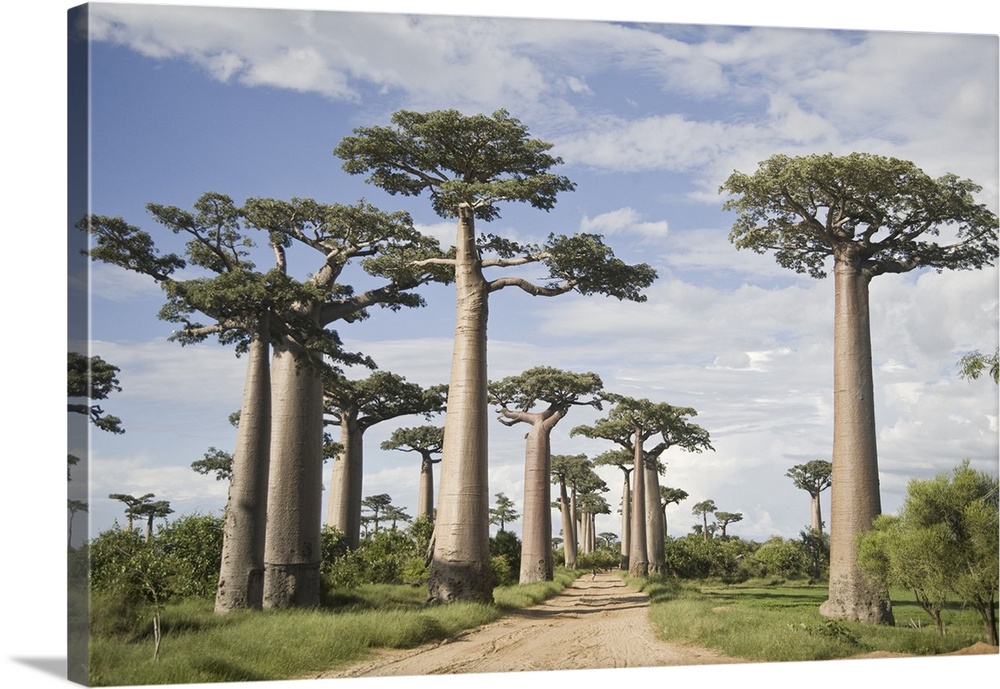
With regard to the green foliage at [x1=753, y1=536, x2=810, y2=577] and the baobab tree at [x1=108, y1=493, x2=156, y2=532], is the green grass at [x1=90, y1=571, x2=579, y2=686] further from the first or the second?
the green foliage at [x1=753, y1=536, x2=810, y2=577]

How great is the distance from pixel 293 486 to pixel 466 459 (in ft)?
6.19

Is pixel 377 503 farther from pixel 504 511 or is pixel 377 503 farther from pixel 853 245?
pixel 853 245

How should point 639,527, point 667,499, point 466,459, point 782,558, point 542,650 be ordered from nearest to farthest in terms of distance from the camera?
point 542,650 < point 466,459 < point 782,558 < point 639,527 < point 667,499

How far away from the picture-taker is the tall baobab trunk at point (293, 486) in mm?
10484

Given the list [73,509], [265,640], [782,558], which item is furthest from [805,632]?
[782,558]

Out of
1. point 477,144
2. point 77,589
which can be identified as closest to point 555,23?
point 477,144

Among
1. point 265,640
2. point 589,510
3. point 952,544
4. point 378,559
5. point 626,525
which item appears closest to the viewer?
point 265,640

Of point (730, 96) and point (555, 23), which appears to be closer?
point (555, 23)

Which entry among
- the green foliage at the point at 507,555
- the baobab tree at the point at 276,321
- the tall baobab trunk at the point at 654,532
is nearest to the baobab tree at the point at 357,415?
the green foliage at the point at 507,555

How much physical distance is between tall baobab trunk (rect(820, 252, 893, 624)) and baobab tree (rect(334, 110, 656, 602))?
2.68 meters

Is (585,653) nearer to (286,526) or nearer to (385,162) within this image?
(286,526)

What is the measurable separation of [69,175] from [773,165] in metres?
7.03

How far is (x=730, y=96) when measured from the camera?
33.7 feet

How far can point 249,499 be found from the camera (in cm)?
968
